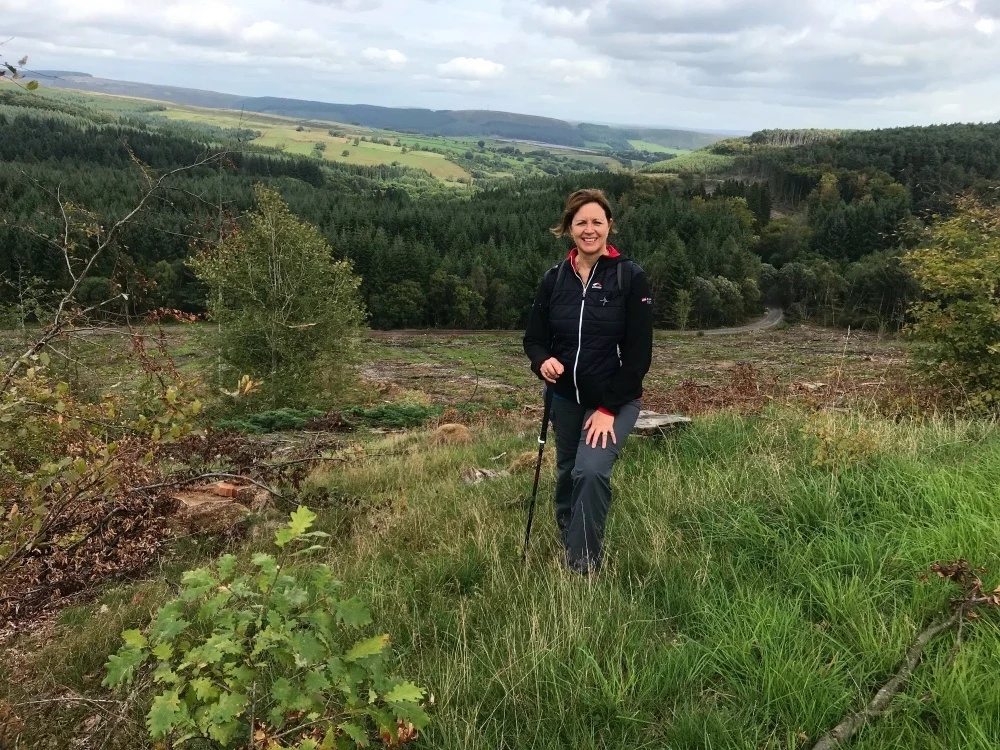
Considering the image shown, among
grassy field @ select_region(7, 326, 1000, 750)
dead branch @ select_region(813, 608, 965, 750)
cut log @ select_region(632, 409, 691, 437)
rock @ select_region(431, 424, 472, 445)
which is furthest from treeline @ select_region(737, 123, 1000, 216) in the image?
dead branch @ select_region(813, 608, 965, 750)

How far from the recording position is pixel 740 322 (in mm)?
76000

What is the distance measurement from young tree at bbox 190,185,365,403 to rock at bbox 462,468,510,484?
44.7 ft

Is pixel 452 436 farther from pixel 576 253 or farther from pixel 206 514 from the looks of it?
pixel 576 253

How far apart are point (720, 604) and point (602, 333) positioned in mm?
1544

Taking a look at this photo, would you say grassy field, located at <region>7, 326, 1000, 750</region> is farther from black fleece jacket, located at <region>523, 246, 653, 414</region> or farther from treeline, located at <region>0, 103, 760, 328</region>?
treeline, located at <region>0, 103, 760, 328</region>

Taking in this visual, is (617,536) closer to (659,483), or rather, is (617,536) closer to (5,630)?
(659,483)

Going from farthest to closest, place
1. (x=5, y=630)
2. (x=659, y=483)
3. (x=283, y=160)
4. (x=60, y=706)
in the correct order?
(x=283, y=160) < (x=659, y=483) < (x=5, y=630) < (x=60, y=706)

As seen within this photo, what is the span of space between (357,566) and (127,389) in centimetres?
287

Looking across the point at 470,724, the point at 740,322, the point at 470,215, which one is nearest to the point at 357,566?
the point at 470,724

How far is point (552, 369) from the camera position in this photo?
10.9 ft

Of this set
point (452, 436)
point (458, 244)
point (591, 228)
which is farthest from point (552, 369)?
point (458, 244)

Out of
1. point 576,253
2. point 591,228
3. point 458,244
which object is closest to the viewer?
point 591,228

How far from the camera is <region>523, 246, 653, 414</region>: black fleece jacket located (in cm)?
318

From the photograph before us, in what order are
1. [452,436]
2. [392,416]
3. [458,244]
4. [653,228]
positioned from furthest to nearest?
1. [653,228]
2. [458,244]
3. [392,416]
4. [452,436]
